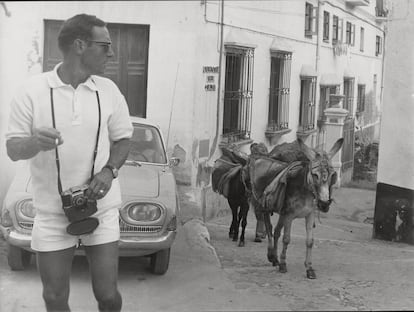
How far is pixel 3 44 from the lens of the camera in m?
3.74

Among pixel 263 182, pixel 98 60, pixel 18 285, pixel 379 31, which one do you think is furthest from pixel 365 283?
pixel 379 31

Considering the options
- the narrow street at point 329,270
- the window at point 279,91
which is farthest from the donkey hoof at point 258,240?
the window at point 279,91

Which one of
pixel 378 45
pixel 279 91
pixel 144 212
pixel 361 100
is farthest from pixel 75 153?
pixel 361 100

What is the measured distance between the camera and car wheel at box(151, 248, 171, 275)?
4.77 metres

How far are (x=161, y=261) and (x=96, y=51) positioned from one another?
6.47 ft

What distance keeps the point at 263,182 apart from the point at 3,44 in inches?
95.2

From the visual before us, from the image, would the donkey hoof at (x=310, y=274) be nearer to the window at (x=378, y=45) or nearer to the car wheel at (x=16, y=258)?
the car wheel at (x=16, y=258)

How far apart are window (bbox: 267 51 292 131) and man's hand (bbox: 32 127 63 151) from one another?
123 inches

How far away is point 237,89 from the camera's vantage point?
546 centimetres

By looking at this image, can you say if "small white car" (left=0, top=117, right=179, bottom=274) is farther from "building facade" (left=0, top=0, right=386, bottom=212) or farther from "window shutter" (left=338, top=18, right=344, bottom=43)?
"window shutter" (left=338, top=18, right=344, bottom=43)

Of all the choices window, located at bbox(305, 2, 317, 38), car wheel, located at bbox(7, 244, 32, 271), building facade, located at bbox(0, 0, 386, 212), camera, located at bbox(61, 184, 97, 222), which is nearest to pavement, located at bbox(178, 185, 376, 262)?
building facade, located at bbox(0, 0, 386, 212)

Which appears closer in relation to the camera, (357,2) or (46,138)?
(46,138)

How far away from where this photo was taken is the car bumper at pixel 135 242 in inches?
175

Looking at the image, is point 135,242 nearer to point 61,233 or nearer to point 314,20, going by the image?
point 61,233
